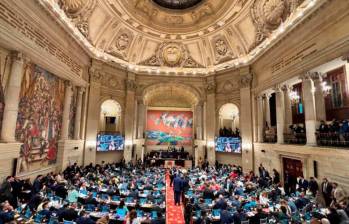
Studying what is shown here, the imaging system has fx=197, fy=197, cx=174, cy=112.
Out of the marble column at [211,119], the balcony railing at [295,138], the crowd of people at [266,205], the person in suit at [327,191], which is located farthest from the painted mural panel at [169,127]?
the person in suit at [327,191]

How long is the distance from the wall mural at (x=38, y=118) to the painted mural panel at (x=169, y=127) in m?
12.3

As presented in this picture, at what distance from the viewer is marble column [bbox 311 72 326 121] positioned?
33.9 ft

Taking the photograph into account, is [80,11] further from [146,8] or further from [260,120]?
[260,120]

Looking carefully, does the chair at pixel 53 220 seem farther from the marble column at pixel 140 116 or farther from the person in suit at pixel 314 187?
the marble column at pixel 140 116

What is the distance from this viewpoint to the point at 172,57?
66.7 ft

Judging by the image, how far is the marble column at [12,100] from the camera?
845 cm

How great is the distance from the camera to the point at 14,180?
8062mm

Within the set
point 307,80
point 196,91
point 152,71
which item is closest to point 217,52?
point 196,91

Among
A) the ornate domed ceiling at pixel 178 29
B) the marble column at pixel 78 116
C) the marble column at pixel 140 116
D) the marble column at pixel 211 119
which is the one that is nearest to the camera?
the ornate domed ceiling at pixel 178 29

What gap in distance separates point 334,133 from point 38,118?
1480 cm

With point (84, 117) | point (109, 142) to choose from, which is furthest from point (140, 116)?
point (84, 117)

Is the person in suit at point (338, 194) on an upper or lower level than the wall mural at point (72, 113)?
lower

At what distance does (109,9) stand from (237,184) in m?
15.0

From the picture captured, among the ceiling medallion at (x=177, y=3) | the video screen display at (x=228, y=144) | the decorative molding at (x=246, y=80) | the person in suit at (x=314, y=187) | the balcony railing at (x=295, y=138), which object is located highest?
the ceiling medallion at (x=177, y=3)
